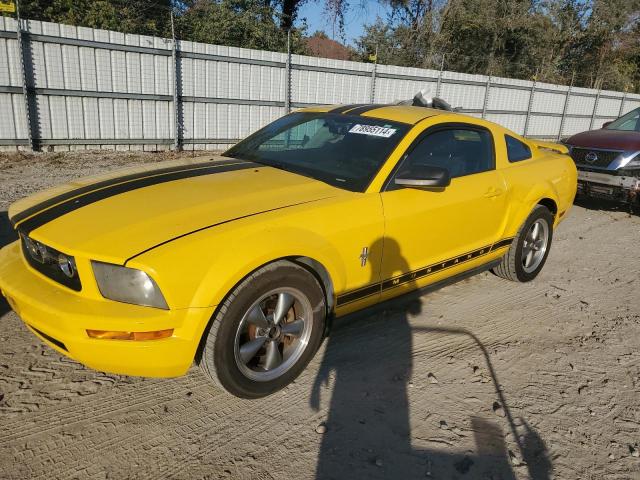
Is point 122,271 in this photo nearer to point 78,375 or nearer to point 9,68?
point 78,375

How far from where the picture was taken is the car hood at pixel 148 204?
→ 2441 millimetres

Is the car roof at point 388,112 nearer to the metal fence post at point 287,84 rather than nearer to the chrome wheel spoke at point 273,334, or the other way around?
the chrome wheel spoke at point 273,334

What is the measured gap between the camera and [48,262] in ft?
8.51

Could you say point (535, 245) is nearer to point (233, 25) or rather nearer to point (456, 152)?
point (456, 152)

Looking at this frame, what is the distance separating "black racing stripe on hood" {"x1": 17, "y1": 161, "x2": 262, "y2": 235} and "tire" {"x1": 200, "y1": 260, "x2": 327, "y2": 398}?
42.7 inches

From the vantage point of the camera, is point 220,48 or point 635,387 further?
point 220,48

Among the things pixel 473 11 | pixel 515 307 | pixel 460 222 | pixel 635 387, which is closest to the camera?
pixel 635 387

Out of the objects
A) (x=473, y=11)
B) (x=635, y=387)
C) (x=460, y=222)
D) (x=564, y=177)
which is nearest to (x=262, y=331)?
(x=460, y=222)

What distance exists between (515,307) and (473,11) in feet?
75.4

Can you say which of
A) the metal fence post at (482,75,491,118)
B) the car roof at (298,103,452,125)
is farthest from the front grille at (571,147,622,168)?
the metal fence post at (482,75,491,118)

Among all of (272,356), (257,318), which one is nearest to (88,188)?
(257,318)

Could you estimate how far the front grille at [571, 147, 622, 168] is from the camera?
7.46 metres

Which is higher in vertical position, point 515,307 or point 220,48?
point 220,48

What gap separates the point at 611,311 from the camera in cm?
425
